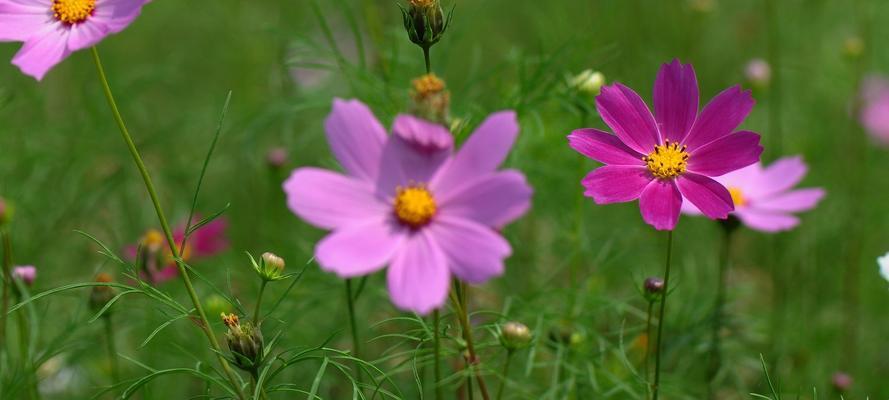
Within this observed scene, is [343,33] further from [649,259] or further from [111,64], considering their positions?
[649,259]

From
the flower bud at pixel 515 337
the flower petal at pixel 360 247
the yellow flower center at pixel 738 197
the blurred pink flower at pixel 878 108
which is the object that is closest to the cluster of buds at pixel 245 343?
the flower petal at pixel 360 247

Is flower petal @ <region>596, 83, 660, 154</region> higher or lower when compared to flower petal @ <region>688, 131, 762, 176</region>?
higher

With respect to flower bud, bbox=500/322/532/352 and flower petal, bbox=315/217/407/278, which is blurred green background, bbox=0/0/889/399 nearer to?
flower bud, bbox=500/322/532/352

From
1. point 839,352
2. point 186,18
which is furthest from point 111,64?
point 839,352

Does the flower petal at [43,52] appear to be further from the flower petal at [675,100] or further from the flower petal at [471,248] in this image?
the flower petal at [675,100]

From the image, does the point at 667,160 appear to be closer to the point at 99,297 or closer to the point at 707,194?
the point at 707,194

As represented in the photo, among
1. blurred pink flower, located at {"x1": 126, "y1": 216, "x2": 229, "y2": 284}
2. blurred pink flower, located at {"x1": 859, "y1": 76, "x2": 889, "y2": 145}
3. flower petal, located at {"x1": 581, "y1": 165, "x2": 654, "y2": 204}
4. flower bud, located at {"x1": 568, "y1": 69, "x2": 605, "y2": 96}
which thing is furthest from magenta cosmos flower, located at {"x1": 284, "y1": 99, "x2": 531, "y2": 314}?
blurred pink flower, located at {"x1": 859, "y1": 76, "x2": 889, "y2": 145}

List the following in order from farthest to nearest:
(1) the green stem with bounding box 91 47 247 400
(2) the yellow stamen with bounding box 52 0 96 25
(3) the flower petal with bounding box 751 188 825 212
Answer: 1. (3) the flower petal with bounding box 751 188 825 212
2. (2) the yellow stamen with bounding box 52 0 96 25
3. (1) the green stem with bounding box 91 47 247 400

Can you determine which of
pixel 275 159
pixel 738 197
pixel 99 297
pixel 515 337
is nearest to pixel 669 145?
pixel 515 337
